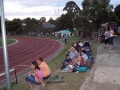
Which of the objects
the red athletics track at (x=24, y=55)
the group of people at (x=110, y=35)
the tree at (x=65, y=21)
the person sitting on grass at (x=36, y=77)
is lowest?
the red athletics track at (x=24, y=55)

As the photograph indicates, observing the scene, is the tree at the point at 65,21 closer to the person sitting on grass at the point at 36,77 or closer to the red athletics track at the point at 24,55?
the red athletics track at the point at 24,55

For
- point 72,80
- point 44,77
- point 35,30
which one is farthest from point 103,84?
point 35,30

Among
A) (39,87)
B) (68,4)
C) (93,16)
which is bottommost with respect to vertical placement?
(39,87)

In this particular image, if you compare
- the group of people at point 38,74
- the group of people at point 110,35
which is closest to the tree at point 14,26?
the group of people at point 110,35

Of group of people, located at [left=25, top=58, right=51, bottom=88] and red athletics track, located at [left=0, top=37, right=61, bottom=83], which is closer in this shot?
group of people, located at [left=25, top=58, right=51, bottom=88]

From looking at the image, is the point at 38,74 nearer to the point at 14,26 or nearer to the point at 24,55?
the point at 24,55

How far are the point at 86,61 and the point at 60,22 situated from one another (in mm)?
49080

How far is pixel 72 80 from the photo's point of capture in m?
7.05

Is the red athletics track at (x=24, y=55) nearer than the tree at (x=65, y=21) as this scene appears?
Yes

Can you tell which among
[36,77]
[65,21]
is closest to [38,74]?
[36,77]

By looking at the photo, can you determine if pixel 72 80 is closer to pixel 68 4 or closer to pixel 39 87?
pixel 39 87

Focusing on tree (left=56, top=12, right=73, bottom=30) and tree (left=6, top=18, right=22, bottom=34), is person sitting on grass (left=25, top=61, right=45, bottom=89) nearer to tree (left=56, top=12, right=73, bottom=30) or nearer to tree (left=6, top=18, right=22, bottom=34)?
tree (left=56, top=12, right=73, bottom=30)

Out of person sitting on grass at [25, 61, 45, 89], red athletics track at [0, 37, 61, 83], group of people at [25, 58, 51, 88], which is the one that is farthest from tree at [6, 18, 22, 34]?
person sitting on grass at [25, 61, 45, 89]

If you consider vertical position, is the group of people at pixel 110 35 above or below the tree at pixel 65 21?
below
